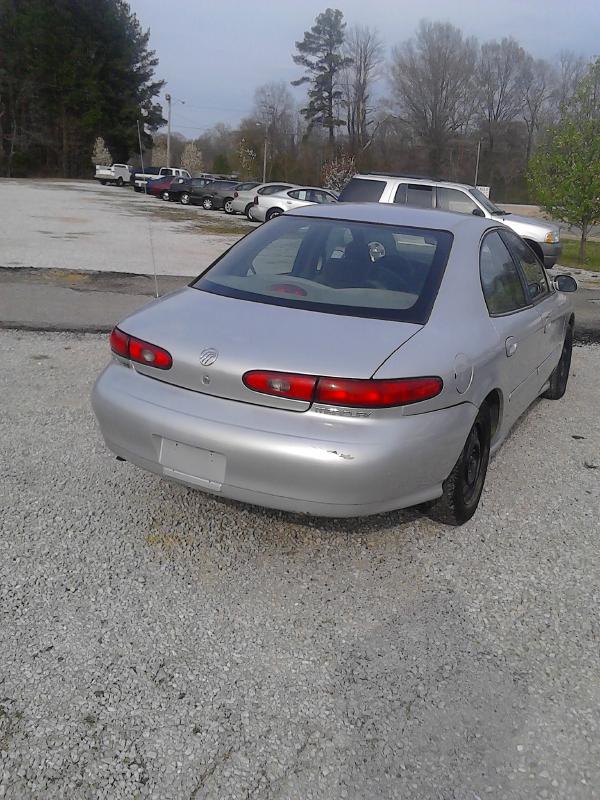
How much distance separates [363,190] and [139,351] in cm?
1003

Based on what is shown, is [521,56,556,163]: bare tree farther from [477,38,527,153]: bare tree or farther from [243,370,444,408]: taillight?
[243,370,444,408]: taillight

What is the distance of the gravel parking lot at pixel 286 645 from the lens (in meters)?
2.17

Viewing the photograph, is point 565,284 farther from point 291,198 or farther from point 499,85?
point 499,85

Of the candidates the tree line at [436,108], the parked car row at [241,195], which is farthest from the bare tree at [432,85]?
the parked car row at [241,195]

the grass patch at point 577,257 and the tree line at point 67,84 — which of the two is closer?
the grass patch at point 577,257

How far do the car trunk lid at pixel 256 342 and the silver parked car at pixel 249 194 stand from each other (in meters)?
23.9

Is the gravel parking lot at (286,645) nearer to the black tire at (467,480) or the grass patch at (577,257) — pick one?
the black tire at (467,480)

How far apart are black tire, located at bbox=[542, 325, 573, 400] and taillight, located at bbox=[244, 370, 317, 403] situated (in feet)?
11.7

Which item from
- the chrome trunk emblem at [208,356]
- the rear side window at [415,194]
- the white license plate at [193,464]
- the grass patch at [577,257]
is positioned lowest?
the grass patch at [577,257]

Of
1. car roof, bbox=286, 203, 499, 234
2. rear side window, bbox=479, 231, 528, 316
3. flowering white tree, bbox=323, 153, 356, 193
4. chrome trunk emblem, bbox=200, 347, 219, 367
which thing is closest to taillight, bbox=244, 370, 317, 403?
chrome trunk emblem, bbox=200, 347, 219, 367

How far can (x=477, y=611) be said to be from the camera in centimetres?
299

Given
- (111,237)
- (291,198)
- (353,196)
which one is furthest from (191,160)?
(353,196)

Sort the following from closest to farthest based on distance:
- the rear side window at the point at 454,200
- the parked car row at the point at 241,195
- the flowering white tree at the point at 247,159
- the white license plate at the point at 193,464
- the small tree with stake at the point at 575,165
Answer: the white license plate at the point at 193,464
the rear side window at the point at 454,200
the small tree with stake at the point at 575,165
the parked car row at the point at 241,195
the flowering white tree at the point at 247,159

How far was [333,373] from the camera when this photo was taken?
2.84 metres
